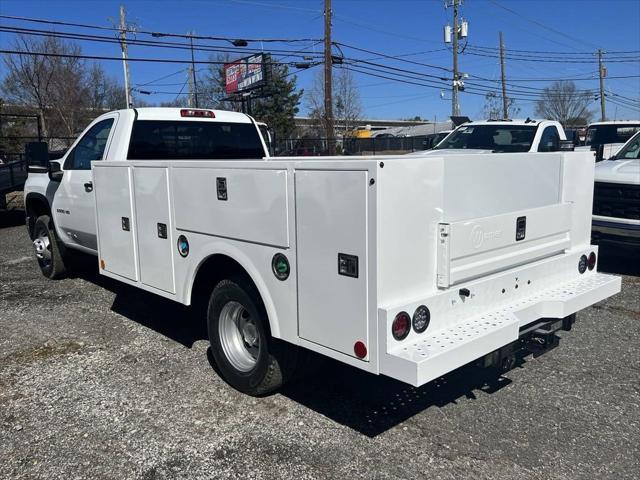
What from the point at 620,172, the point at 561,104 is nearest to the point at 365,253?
the point at 620,172

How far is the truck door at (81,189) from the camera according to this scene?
21.2 feet

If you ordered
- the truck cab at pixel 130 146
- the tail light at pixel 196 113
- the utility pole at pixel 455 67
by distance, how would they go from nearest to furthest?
the truck cab at pixel 130 146, the tail light at pixel 196 113, the utility pole at pixel 455 67

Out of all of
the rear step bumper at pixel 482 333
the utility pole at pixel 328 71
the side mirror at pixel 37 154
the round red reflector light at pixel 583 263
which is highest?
the utility pole at pixel 328 71

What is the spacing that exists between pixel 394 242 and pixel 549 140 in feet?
30.0

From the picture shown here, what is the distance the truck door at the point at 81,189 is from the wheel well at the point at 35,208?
547 mm

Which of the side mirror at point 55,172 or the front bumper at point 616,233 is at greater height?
the side mirror at point 55,172

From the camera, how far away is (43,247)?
7969 millimetres

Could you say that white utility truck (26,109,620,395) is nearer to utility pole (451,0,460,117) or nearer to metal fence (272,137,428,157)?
metal fence (272,137,428,157)

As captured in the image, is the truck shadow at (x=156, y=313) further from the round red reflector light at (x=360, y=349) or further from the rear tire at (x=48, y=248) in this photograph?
the round red reflector light at (x=360, y=349)

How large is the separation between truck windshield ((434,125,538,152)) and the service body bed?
6595 millimetres

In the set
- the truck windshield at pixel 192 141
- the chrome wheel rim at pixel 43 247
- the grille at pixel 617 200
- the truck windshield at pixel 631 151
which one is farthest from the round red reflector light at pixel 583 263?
the chrome wheel rim at pixel 43 247

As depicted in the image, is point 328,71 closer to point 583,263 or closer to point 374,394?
point 583,263

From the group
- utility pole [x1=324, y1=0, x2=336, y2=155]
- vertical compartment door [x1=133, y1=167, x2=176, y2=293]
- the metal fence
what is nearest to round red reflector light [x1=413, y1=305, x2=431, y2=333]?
vertical compartment door [x1=133, y1=167, x2=176, y2=293]

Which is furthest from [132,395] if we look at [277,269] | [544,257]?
[544,257]
